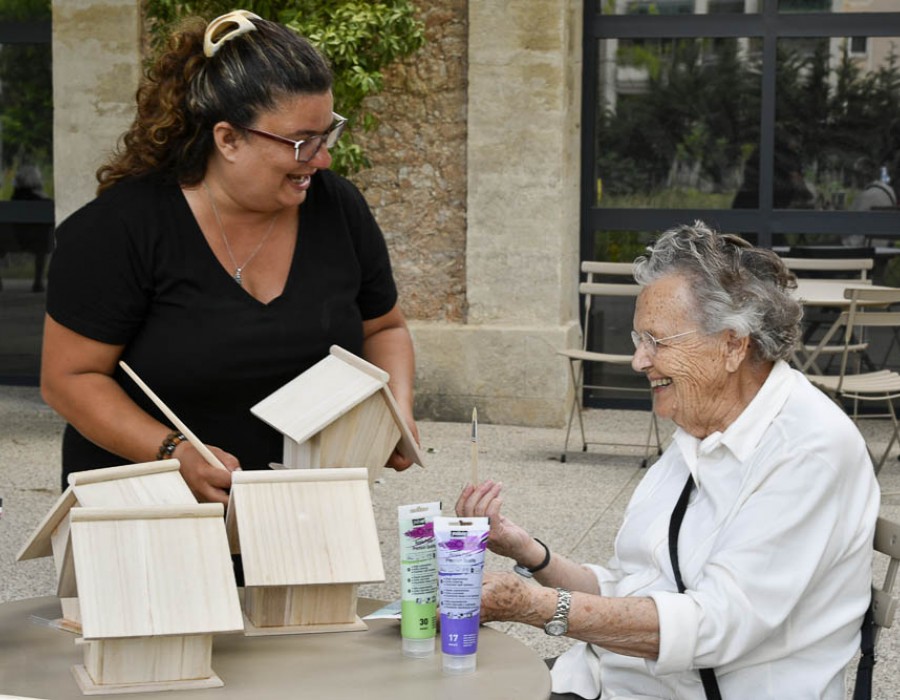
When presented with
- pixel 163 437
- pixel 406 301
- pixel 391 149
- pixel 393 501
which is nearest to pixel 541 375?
pixel 406 301

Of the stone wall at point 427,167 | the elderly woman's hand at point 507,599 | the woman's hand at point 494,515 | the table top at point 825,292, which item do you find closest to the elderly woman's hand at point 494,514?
the woman's hand at point 494,515

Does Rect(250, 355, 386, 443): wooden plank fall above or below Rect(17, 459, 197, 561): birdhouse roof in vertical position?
above

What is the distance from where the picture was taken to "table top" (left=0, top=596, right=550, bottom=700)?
214cm

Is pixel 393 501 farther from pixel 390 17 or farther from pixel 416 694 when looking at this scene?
pixel 416 694

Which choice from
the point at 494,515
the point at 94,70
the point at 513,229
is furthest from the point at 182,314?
the point at 94,70

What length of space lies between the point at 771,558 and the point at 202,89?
136 cm

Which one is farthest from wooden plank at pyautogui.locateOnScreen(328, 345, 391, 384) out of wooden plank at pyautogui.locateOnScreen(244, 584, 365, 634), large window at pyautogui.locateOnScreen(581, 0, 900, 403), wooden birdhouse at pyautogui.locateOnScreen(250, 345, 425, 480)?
large window at pyautogui.locateOnScreen(581, 0, 900, 403)

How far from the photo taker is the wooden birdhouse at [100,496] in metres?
2.25

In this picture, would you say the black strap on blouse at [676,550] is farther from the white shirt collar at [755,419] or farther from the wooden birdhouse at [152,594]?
the wooden birdhouse at [152,594]

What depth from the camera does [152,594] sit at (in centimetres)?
205

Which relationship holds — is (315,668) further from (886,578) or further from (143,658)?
(886,578)

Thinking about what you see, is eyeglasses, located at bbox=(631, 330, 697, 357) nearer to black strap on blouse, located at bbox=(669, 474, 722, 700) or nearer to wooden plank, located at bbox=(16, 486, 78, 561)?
black strap on blouse, located at bbox=(669, 474, 722, 700)

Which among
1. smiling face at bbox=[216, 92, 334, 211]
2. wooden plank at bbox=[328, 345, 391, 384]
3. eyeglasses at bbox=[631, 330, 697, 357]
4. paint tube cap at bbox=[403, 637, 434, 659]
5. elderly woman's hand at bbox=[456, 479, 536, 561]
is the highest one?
smiling face at bbox=[216, 92, 334, 211]

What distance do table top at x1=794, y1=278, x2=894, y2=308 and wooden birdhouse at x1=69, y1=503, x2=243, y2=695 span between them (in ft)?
17.0
